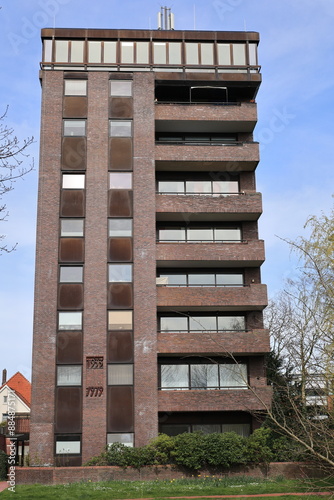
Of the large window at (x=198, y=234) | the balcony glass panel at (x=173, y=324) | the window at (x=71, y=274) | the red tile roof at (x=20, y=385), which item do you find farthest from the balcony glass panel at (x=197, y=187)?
the red tile roof at (x=20, y=385)

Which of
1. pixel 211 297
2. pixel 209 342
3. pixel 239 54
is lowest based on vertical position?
pixel 209 342

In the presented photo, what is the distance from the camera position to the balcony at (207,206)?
38.0m

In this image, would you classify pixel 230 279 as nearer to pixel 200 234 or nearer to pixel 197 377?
pixel 200 234

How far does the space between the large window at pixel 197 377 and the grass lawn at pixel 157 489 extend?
23.4ft

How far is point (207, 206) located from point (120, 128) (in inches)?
288

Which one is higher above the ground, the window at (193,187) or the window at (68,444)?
the window at (193,187)

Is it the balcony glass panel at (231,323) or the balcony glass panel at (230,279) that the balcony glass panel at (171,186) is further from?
the balcony glass panel at (231,323)

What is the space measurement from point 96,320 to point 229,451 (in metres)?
10.3

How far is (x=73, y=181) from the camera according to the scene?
38094 mm

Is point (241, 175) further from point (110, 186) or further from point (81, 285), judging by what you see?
point (81, 285)

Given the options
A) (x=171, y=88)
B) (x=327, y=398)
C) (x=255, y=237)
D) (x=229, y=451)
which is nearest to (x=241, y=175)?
(x=255, y=237)

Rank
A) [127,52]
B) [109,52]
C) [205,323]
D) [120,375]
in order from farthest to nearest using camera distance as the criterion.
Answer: [127,52] → [109,52] → [205,323] → [120,375]

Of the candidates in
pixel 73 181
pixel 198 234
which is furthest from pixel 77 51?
pixel 198 234

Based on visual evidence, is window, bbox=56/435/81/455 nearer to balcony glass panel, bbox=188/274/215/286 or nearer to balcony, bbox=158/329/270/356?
balcony, bbox=158/329/270/356
